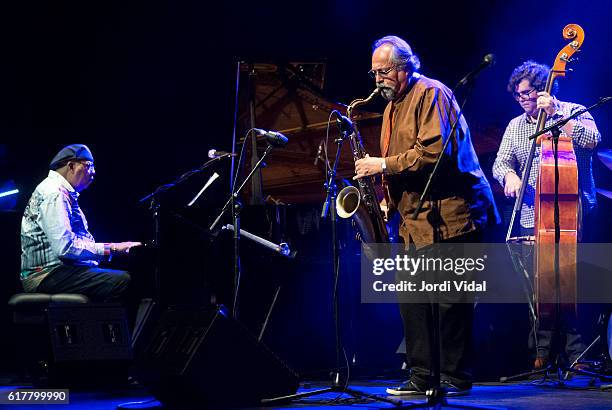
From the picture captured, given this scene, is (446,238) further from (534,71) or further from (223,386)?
(534,71)

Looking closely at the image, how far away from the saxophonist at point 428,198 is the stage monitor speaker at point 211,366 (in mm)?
680

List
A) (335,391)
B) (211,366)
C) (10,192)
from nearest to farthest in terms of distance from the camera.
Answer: (211,366) < (335,391) < (10,192)

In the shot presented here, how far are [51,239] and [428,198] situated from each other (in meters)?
2.86

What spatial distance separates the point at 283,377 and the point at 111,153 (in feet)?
12.8

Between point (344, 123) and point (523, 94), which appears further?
point (523, 94)

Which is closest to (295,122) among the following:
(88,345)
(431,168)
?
(88,345)

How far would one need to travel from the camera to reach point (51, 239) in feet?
16.7

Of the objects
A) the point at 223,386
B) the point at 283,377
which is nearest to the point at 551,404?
the point at 283,377

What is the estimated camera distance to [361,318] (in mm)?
5270

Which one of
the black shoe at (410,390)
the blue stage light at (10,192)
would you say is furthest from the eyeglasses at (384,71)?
the blue stage light at (10,192)

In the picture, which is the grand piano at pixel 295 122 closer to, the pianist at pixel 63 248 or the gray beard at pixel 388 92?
the pianist at pixel 63 248

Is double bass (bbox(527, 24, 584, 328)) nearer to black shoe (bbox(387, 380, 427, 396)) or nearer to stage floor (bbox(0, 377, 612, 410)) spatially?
stage floor (bbox(0, 377, 612, 410))

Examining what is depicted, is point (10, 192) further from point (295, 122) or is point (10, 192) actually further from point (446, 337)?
point (446, 337)

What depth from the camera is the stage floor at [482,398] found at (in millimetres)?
3373
